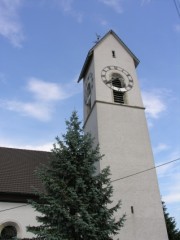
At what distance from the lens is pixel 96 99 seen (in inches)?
725

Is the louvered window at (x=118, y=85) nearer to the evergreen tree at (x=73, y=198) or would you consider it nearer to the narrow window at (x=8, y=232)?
the evergreen tree at (x=73, y=198)

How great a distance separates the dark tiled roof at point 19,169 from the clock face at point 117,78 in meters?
6.14

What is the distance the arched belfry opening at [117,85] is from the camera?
19219 millimetres

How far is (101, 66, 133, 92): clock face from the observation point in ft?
64.8

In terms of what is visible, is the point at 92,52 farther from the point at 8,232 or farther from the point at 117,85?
the point at 8,232

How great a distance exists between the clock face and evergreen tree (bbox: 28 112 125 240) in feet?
29.1

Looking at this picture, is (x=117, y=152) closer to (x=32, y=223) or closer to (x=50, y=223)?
(x=32, y=223)

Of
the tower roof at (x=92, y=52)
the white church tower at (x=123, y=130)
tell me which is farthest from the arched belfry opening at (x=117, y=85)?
the tower roof at (x=92, y=52)

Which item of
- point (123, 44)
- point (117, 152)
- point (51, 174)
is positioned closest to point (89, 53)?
point (123, 44)

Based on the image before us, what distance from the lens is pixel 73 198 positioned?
32.4ft

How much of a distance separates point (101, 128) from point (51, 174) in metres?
6.83

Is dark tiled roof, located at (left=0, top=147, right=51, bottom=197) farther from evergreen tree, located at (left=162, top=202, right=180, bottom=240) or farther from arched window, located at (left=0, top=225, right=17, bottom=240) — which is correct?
evergreen tree, located at (left=162, top=202, right=180, bottom=240)

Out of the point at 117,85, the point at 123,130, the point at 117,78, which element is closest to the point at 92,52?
the point at 117,78

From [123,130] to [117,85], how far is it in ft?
12.8
